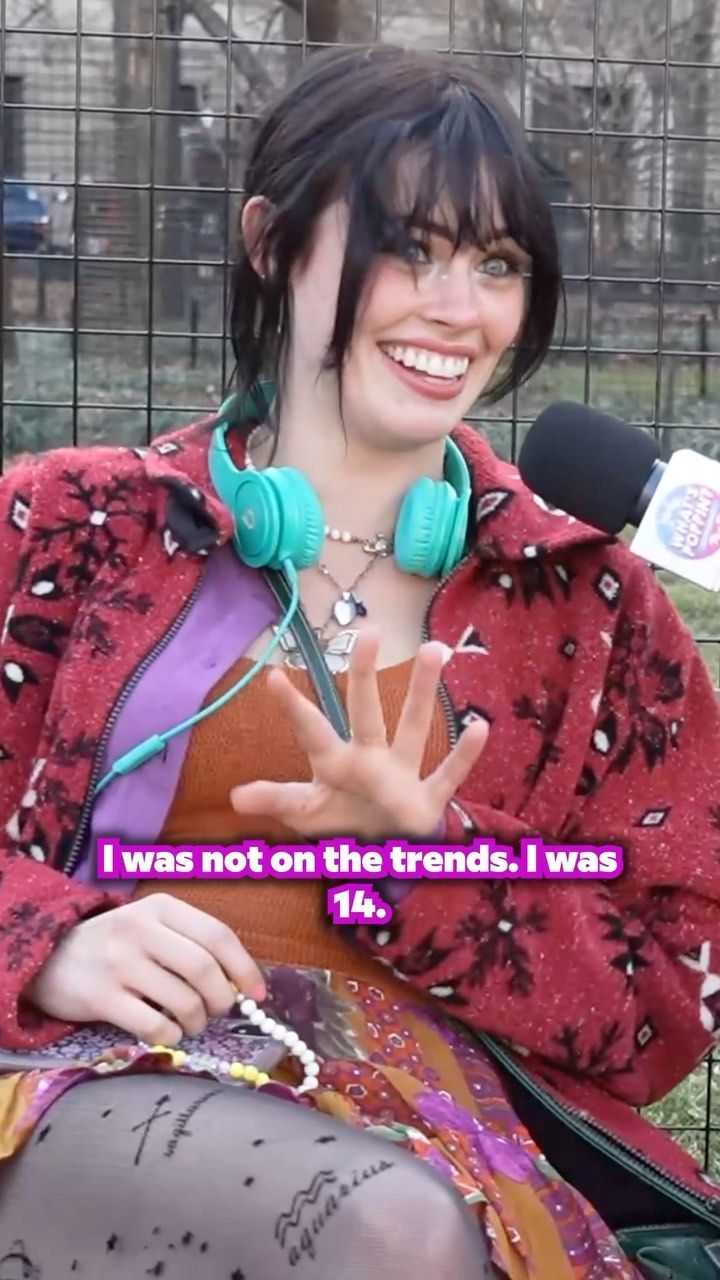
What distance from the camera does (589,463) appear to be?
4.09 feet

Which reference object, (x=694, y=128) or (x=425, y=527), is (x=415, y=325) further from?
(x=694, y=128)

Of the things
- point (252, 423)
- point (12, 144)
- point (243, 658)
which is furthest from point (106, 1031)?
point (12, 144)

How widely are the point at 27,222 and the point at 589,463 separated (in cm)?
119

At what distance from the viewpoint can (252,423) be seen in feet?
4.88

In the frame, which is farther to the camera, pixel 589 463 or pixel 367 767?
pixel 589 463

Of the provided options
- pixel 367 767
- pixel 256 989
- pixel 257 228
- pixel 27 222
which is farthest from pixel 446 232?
pixel 27 222

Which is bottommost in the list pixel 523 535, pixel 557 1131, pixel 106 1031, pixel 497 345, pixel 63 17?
pixel 557 1131

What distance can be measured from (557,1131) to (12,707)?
0.50 m

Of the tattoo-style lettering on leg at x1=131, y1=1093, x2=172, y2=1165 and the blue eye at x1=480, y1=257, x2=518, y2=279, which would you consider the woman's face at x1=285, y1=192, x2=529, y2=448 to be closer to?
the blue eye at x1=480, y1=257, x2=518, y2=279

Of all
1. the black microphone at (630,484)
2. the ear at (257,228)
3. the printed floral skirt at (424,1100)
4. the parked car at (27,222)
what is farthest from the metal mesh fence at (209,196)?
the printed floral skirt at (424,1100)

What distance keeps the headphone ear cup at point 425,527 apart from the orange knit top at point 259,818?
0.09m

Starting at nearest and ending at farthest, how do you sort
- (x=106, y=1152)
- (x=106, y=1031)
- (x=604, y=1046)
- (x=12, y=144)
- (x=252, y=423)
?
(x=106, y=1152) → (x=106, y=1031) → (x=604, y=1046) → (x=252, y=423) → (x=12, y=144)

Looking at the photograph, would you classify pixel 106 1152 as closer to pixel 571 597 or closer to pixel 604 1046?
pixel 604 1046

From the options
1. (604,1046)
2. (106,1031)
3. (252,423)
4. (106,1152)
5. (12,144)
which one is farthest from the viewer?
(12,144)
